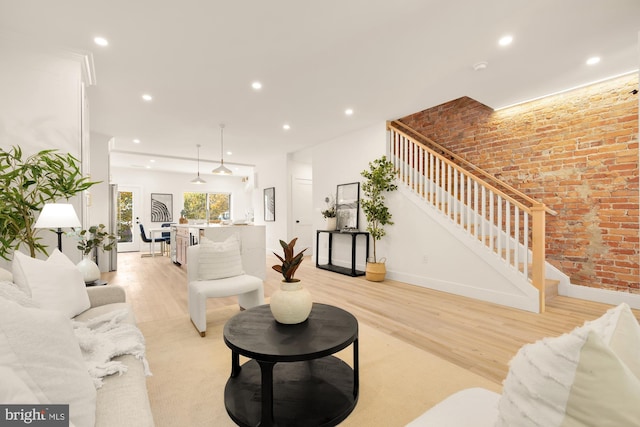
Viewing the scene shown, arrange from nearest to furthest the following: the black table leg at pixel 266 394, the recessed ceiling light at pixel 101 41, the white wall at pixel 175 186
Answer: the black table leg at pixel 266 394, the recessed ceiling light at pixel 101 41, the white wall at pixel 175 186

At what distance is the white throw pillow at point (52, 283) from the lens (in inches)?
58.9

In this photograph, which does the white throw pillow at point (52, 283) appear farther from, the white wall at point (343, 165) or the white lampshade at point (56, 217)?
the white wall at point (343, 165)

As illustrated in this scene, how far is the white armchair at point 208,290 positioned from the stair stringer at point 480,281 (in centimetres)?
258

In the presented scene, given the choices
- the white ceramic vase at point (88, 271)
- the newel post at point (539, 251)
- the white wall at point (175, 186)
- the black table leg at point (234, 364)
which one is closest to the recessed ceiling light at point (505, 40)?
the newel post at point (539, 251)

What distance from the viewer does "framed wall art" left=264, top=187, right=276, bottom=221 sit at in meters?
7.87

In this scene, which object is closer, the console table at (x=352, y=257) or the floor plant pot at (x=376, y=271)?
the floor plant pot at (x=376, y=271)

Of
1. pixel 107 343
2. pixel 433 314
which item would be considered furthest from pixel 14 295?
pixel 433 314

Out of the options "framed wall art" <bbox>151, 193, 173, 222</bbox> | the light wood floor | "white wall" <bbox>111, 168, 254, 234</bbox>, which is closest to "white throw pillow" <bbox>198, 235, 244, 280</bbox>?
the light wood floor

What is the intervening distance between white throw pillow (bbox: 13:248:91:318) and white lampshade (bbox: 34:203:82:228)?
0.51 metres

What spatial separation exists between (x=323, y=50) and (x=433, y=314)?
2.98 m

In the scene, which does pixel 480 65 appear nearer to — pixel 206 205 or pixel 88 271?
pixel 88 271

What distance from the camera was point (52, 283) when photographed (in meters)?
1.61

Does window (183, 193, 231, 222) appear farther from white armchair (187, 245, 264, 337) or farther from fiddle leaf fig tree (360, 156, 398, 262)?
white armchair (187, 245, 264, 337)

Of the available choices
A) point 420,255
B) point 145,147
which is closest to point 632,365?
point 420,255
